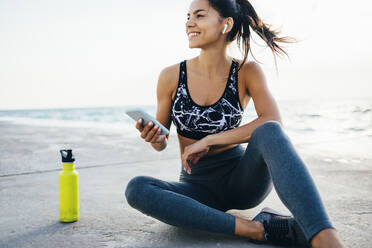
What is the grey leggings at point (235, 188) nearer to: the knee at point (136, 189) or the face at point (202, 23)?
the knee at point (136, 189)

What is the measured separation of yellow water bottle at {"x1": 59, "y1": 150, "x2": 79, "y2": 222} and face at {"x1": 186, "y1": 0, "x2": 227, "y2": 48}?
1.04 metres

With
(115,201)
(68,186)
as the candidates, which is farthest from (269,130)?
(115,201)

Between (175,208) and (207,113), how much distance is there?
2.26 feet

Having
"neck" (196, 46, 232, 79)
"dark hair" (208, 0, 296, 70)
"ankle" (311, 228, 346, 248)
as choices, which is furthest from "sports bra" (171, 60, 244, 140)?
"ankle" (311, 228, 346, 248)

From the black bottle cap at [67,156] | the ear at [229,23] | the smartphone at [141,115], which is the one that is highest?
the ear at [229,23]

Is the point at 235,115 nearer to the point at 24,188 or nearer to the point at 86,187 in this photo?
the point at 86,187

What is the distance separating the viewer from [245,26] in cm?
235

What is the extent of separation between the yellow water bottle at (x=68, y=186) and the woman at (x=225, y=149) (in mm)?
425

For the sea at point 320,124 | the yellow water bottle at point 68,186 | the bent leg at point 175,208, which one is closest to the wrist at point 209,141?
the bent leg at point 175,208

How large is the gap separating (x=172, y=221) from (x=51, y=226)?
2.55 ft

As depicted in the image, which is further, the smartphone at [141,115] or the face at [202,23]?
the face at [202,23]

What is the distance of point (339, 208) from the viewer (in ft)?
7.33

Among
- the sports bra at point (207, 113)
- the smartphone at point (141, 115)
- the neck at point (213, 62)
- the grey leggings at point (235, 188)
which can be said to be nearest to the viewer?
the grey leggings at point (235, 188)

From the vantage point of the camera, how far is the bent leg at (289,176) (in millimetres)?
1332
